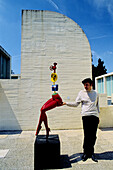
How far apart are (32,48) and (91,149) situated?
4.21 metres

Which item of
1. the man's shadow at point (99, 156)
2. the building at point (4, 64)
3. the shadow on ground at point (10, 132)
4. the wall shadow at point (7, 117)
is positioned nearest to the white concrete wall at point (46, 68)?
the wall shadow at point (7, 117)

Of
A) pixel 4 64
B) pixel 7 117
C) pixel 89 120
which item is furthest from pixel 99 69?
pixel 89 120

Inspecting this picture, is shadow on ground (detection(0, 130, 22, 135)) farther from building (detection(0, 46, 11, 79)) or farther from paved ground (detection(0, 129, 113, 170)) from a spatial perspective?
building (detection(0, 46, 11, 79))

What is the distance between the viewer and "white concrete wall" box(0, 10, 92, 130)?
17.9 feet

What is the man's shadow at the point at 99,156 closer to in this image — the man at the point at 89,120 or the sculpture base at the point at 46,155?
the man at the point at 89,120

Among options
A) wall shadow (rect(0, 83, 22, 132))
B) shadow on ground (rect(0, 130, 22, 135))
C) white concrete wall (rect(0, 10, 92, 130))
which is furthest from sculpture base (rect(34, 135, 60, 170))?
wall shadow (rect(0, 83, 22, 132))

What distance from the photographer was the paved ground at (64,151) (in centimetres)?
279

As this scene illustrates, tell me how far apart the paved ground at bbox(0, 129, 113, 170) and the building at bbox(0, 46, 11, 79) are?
3.36 metres

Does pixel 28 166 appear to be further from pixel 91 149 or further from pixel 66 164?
pixel 91 149

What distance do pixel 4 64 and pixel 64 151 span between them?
574cm

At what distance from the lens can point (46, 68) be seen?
18.5 ft

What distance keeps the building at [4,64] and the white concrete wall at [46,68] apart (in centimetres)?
193

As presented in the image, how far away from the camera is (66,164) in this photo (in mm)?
2834

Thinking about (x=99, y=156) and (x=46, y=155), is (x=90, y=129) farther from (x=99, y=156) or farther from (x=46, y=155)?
(x=46, y=155)
